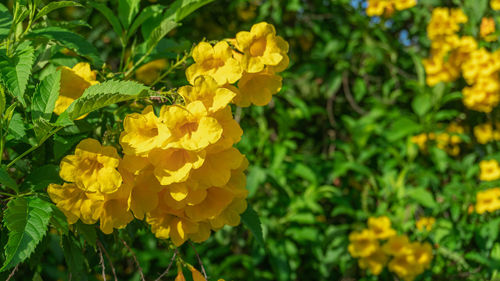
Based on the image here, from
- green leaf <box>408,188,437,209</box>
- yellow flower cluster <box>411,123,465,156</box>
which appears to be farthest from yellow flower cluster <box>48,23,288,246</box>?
yellow flower cluster <box>411,123,465,156</box>

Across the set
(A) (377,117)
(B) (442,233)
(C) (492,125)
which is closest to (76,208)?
(B) (442,233)

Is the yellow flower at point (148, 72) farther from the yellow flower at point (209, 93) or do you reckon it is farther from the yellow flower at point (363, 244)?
the yellow flower at point (363, 244)

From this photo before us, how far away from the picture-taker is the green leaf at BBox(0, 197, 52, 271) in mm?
796

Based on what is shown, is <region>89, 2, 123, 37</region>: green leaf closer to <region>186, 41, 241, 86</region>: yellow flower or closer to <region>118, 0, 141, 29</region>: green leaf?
<region>118, 0, 141, 29</region>: green leaf

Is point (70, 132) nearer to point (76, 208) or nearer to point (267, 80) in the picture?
point (76, 208)

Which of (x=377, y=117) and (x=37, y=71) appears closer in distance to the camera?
(x=37, y=71)

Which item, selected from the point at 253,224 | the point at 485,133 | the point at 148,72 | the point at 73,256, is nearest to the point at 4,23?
the point at 73,256

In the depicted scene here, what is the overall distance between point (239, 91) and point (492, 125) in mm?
3065

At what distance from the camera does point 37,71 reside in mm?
1210

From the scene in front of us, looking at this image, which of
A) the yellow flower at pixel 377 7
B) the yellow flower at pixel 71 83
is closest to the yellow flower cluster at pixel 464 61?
the yellow flower at pixel 377 7

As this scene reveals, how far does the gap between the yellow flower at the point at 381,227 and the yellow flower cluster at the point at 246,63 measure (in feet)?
5.43

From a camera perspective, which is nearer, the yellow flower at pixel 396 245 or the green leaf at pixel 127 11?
the green leaf at pixel 127 11

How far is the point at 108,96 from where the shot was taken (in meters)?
0.84

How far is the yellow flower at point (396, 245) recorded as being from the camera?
93.8 inches
